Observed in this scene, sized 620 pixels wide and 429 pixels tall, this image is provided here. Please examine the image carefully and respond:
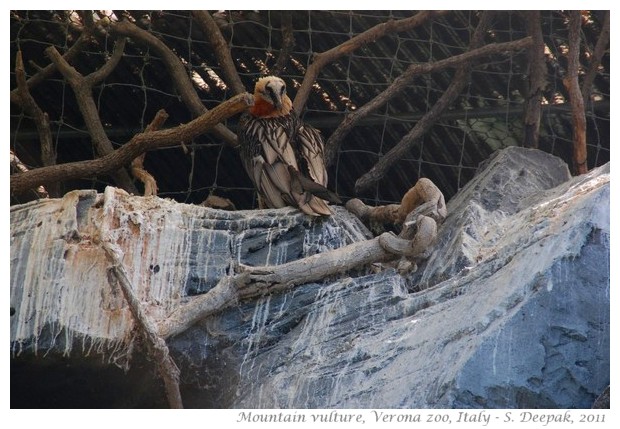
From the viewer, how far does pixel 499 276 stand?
4344mm

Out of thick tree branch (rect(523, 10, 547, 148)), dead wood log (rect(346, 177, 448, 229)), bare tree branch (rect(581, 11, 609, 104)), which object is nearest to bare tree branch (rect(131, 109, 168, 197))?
dead wood log (rect(346, 177, 448, 229))

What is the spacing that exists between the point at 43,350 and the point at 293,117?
1.63 meters

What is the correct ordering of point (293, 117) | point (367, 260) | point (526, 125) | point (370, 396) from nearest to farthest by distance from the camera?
point (370, 396), point (367, 260), point (293, 117), point (526, 125)

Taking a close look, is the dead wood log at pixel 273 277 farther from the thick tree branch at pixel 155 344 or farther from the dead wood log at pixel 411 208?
the dead wood log at pixel 411 208

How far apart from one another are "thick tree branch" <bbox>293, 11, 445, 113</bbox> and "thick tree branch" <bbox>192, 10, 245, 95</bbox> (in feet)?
0.94

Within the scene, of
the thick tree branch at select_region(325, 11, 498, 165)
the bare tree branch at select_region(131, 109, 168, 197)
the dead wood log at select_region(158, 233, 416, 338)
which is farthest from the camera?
the thick tree branch at select_region(325, 11, 498, 165)

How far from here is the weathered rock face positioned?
4.05 metres

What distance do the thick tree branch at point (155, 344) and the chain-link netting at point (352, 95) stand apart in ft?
5.79

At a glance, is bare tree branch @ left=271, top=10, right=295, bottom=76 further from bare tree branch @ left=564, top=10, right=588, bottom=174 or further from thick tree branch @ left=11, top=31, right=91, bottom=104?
bare tree branch @ left=564, top=10, right=588, bottom=174

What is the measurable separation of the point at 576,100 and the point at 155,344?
239 cm

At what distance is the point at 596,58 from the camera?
5.85 meters

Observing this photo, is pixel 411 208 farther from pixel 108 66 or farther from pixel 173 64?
pixel 108 66
